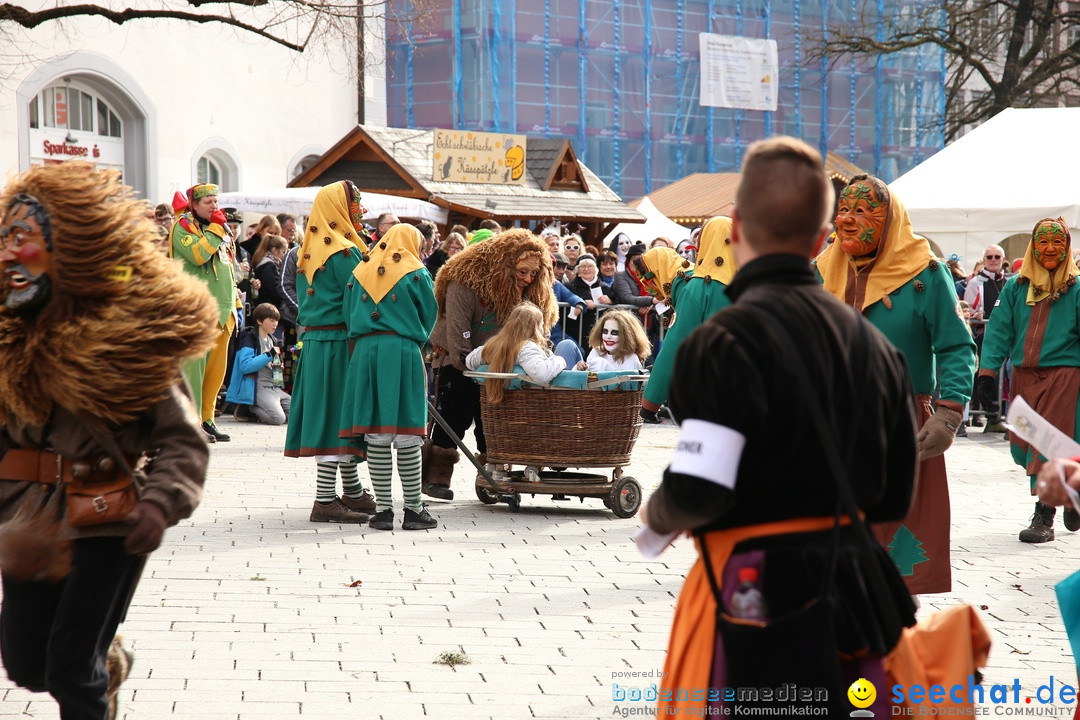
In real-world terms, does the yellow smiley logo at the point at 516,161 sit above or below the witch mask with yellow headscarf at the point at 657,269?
above

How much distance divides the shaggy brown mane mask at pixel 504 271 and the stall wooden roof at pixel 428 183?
16098 millimetres

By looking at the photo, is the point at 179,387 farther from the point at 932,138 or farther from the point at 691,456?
the point at 932,138

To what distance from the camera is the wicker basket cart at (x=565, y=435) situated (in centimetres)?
911

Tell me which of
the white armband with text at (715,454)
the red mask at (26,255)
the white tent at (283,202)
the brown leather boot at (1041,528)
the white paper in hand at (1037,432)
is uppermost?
the white tent at (283,202)

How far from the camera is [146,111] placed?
2434cm

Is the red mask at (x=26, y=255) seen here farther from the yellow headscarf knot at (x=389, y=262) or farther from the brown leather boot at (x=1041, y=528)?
the brown leather boot at (x=1041, y=528)

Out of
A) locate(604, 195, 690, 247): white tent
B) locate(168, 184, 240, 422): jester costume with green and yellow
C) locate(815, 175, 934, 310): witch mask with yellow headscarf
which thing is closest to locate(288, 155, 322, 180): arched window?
locate(604, 195, 690, 247): white tent

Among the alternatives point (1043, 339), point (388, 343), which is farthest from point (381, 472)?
point (1043, 339)

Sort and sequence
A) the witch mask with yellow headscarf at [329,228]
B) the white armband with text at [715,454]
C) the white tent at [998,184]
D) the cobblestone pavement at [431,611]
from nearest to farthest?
the white armband with text at [715,454] < the cobblestone pavement at [431,611] < the witch mask with yellow headscarf at [329,228] < the white tent at [998,184]

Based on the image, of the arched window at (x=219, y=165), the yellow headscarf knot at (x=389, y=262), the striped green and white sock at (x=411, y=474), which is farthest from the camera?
the arched window at (x=219, y=165)

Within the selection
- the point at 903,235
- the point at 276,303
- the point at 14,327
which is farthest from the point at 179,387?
the point at 276,303

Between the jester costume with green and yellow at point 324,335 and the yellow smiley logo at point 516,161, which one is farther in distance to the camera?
the yellow smiley logo at point 516,161

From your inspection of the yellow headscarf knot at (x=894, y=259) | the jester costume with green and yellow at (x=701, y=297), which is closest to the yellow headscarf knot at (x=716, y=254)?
the jester costume with green and yellow at (x=701, y=297)

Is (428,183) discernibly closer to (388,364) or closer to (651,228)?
(651,228)
